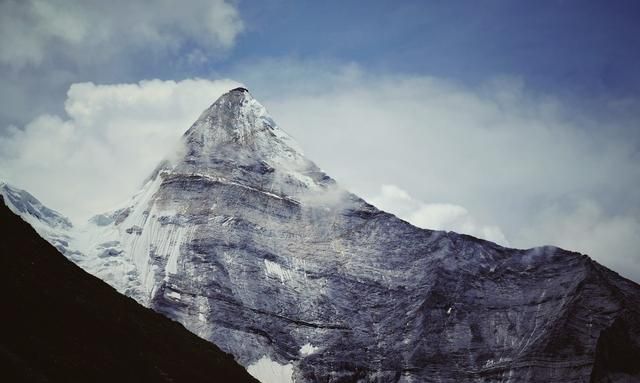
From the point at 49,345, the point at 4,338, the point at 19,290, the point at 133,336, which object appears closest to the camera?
the point at 4,338

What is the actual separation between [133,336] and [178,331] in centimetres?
2482

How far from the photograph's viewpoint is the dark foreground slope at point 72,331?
233 feet

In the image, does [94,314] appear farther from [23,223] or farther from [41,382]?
[41,382]

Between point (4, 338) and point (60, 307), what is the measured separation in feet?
57.1

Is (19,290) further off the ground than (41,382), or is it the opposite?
(19,290)

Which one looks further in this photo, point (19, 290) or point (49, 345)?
point (19, 290)

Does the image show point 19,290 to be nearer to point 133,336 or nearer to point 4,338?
point 4,338

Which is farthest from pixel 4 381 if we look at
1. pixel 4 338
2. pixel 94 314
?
pixel 94 314

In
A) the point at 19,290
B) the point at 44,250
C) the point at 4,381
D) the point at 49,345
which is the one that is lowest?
the point at 4,381

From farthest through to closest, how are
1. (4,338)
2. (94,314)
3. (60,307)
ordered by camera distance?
(94,314) → (60,307) → (4,338)

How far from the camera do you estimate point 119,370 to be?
82312 mm

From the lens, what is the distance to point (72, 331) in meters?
83.1

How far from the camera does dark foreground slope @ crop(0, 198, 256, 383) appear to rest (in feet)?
233

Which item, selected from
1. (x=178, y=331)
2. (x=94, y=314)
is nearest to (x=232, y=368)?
(x=178, y=331)
